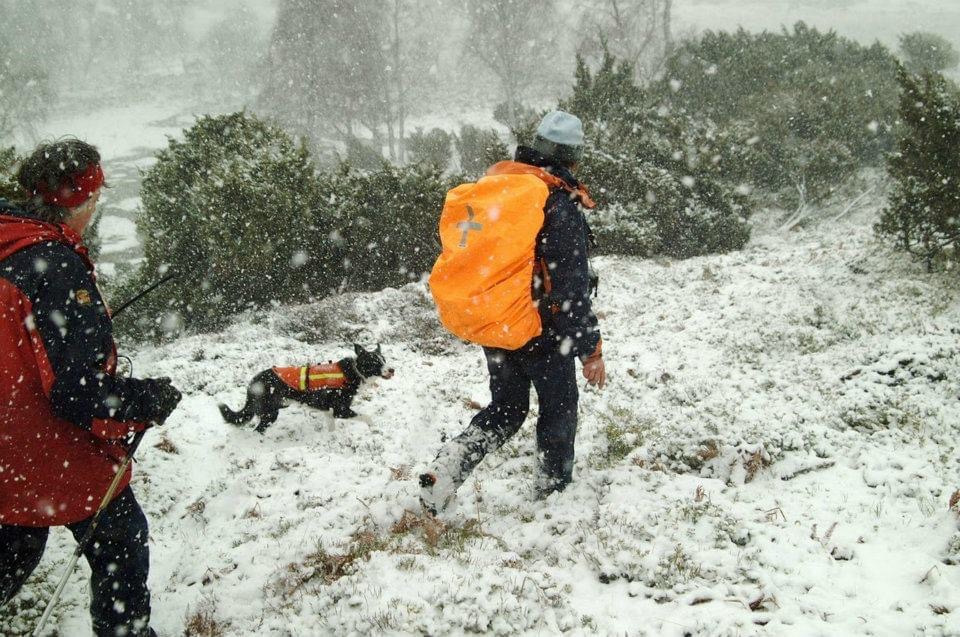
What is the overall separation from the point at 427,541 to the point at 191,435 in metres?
3.29

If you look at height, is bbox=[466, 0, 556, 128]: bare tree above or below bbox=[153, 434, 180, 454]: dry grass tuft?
above

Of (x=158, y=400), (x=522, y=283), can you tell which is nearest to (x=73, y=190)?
(x=158, y=400)

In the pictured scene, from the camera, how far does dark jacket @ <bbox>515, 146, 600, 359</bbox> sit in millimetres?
2854

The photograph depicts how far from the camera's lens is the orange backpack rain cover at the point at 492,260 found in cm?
269

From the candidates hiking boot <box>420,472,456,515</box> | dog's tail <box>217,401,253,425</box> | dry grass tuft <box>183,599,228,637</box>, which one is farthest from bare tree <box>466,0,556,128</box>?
dry grass tuft <box>183,599,228,637</box>

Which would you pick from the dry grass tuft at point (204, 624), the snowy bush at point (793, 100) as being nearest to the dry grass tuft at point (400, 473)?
the dry grass tuft at point (204, 624)

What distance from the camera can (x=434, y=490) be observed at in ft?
10.7

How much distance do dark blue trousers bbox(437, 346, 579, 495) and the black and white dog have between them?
7.29 ft

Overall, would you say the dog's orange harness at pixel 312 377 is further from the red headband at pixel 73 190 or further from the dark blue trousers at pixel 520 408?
the red headband at pixel 73 190

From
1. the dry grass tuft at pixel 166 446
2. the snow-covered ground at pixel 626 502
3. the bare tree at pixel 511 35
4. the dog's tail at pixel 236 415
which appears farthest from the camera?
the bare tree at pixel 511 35

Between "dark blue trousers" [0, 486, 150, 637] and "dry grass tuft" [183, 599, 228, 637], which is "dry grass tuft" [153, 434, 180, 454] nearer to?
"dry grass tuft" [183, 599, 228, 637]

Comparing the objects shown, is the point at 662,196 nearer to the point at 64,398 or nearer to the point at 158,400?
the point at 158,400

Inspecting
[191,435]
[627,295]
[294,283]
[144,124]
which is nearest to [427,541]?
[191,435]

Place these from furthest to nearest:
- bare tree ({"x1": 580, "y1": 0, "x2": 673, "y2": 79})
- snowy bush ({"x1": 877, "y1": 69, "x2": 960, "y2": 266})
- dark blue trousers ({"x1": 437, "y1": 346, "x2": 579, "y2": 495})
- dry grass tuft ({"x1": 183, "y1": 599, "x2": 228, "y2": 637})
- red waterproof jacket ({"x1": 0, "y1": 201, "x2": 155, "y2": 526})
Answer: bare tree ({"x1": 580, "y1": 0, "x2": 673, "y2": 79})
snowy bush ({"x1": 877, "y1": 69, "x2": 960, "y2": 266})
dark blue trousers ({"x1": 437, "y1": 346, "x2": 579, "y2": 495})
dry grass tuft ({"x1": 183, "y1": 599, "x2": 228, "y2": 637})
red waterproof jacket ({"x1": 0, "y1": 201, "x2": 155, "y2": 526})
